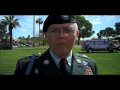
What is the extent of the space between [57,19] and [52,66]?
0.34 m

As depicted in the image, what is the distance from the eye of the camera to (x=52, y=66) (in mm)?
2174

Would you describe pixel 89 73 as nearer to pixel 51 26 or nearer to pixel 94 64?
pixel 94 64

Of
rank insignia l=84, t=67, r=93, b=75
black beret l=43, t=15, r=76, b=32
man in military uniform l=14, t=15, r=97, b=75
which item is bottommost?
rank insignia l=84, t=67, r=93, b=75

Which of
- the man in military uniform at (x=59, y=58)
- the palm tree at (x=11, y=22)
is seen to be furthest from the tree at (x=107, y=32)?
the palm tree at (x=11, y=22)

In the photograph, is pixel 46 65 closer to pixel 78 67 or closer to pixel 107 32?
pixel 78 67

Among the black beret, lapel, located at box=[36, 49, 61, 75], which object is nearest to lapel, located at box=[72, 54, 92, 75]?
lapel, located at box=[36, 49, 61, 75]

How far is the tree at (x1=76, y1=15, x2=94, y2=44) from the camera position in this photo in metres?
2.13

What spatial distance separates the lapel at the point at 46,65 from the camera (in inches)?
85.4

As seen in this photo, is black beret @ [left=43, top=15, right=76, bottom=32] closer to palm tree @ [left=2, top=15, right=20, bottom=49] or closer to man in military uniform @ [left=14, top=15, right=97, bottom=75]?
man in military uniform @ [left=14, top=15, right=97, bottom=75]

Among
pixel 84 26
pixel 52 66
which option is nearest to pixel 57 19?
pixel 84 26

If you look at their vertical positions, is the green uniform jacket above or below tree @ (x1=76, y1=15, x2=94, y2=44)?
→ below

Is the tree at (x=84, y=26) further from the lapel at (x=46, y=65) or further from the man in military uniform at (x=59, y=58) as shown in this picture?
the lapel at (x=46, y=65)

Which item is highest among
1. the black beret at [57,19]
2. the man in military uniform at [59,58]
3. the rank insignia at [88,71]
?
the black beret at [57,19]

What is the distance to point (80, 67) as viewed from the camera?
2168 millimetres
